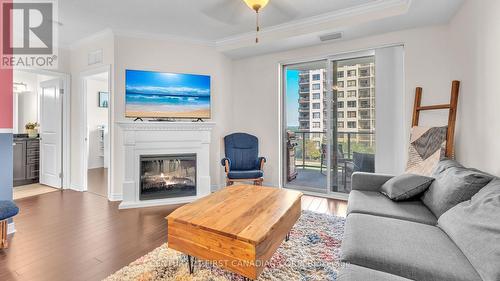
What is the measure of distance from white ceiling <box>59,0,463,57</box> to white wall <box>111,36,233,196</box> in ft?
0.69

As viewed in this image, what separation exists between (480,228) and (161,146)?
3.64m

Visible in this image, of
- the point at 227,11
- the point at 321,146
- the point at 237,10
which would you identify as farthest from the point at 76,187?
the point at 321,146

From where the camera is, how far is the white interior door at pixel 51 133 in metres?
4.50

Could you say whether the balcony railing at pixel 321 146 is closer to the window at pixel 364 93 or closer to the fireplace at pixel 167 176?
the window at pixel 364 93

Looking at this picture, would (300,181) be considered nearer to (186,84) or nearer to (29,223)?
(186,84)

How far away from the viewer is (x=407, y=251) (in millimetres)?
1311

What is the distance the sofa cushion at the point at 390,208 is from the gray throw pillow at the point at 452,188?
0.24ft

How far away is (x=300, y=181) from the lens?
14.8ft

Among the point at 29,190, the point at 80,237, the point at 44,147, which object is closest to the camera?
the point at 80,237

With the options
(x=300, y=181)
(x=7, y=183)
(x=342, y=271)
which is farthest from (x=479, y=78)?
(x=7, y=183)

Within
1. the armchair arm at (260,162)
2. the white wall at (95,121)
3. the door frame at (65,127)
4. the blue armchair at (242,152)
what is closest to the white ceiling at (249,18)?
the door frame at (65,127)

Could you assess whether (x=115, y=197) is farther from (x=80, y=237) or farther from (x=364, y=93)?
(x=364, y=93)

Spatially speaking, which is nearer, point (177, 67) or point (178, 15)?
point (178, 15)

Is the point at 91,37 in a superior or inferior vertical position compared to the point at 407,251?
superior
